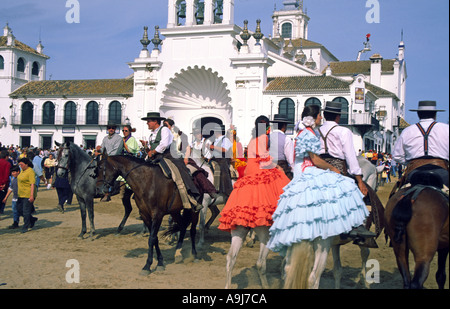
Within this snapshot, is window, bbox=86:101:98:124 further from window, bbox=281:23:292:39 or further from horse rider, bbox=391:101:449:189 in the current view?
horse rider, bbox=391:101:449:189

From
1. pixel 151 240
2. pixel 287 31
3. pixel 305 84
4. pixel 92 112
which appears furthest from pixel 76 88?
pixel 151 240

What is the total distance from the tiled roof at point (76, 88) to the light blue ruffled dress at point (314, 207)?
39314 mm

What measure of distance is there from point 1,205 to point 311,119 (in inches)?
448

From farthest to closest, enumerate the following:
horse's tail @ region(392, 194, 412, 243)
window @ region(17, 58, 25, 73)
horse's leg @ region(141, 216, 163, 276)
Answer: window @ region(17, 58, 25, 73)
horse's leg @ region(141, 216, 163, 276)
horse's tail @ region(392, 194, 412, 243)

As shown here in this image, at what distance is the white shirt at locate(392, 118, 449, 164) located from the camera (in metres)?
5.08

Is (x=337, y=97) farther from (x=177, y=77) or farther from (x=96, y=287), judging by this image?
(x=96, y=287)

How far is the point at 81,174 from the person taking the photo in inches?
411

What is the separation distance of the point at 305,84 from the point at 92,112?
2127 centimetres

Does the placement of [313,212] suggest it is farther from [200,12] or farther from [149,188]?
[200,12]

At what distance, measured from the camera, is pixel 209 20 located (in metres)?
35.9

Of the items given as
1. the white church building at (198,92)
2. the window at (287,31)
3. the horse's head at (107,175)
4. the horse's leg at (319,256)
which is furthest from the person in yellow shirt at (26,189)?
the window at (287,31)

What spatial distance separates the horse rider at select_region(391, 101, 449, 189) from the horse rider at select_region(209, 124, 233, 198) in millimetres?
5199

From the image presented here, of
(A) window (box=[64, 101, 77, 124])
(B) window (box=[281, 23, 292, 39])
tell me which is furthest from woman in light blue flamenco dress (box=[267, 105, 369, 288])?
(B) window (box=[281, 23, 292, 39])

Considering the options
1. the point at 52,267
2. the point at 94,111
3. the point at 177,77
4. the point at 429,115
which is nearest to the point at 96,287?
the point at 52,267
